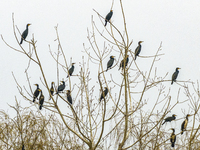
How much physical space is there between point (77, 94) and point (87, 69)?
1.64 ft

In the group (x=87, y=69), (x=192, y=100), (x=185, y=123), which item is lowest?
(x=192, y=100)

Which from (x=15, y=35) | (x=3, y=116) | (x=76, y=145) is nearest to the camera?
(x=15, y=35)

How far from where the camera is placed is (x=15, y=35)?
4.07 meters

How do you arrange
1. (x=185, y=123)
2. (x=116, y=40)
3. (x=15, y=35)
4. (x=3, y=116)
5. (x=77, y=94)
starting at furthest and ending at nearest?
(x=185, y=123)
(x=3, y=116)
(x=77, y=94)
(x=116, y=40)
(x=15, y=35)

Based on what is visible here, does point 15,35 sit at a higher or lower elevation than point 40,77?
higher

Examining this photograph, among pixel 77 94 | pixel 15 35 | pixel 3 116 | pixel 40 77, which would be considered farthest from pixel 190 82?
pixel 3 116

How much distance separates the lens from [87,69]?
5.01 m

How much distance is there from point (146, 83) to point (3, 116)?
3248mm

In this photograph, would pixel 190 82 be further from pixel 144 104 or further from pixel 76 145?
pixel 76 145

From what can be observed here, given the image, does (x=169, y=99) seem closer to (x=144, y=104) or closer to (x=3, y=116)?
(x=144, y=104)

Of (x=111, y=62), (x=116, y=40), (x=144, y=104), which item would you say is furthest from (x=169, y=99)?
(x=111, y=62)

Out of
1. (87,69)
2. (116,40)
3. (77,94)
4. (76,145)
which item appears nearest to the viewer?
(116,40)

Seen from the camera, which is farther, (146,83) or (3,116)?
(3,116)

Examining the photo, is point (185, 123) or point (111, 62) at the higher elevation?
point (111, 62)
